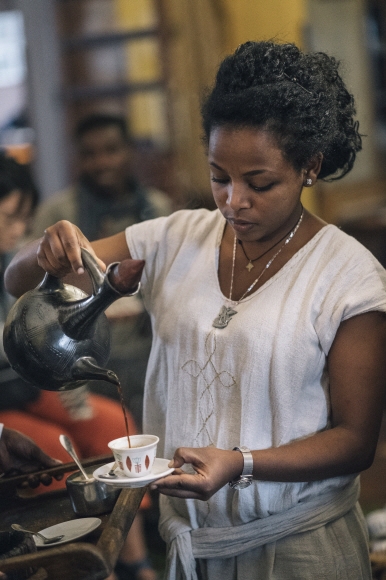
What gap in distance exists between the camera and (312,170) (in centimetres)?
133

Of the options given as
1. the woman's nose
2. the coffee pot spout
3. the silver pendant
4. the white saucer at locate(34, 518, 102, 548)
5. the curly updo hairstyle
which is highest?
the curly updo hairstyle

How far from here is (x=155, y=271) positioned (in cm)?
147

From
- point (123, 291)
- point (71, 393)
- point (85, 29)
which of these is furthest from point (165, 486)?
point (85, 29)

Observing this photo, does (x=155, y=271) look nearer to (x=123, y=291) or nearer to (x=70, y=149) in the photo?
(x=123, y=291)

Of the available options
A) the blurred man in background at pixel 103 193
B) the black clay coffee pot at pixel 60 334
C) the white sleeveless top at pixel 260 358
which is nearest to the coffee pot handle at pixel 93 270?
the black clay coffee pot at pixel 60 334

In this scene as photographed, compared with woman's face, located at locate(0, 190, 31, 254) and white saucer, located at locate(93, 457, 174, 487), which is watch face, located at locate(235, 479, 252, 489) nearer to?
white saucer, located at locate(93, 457, 174, 487)

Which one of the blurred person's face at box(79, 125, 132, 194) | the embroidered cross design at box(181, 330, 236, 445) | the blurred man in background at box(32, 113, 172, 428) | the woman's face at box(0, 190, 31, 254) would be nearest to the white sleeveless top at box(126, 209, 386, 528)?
the embroidered cross design at box(181, 330, 236, 445)

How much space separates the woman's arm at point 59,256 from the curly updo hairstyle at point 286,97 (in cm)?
30

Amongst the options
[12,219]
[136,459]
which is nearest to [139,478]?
[136,459]

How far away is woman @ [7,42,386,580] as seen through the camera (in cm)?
124

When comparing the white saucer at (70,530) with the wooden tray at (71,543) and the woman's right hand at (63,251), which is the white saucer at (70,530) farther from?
the woman's right hand at (63,251)

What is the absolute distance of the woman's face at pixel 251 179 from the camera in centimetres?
123

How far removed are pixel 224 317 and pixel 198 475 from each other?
1.04ft

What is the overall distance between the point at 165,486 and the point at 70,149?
3.42 m
